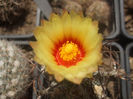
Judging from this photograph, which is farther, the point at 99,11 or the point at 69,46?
the point at 99,11

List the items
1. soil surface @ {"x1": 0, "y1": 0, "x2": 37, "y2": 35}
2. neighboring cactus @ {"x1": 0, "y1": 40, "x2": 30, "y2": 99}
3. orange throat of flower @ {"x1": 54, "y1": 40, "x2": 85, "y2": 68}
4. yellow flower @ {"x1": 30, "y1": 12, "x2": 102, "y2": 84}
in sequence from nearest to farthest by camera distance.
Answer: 1. yellow flower @ {"x1": 30, "y1": 12, "x2": 102, "y2": 84}
2. orange throat of flower @ {"x1": 54, "y1": 40, "x2": 85, "y2": 68}
3. neighboring cactus @ {"x1": 0, "y1": 40, "x2": 30, "y2": 99}
4. soil surface @ {"x1": 0, "y1": 0, "x2": 37, "y2": 35}

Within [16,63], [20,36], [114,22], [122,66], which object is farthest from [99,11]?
[16,63]

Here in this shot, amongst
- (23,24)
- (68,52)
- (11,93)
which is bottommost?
(11,93)

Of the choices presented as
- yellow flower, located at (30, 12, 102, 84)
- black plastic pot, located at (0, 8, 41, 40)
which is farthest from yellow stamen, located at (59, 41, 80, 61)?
black plastic pot, located at (0, 8, 41, 40)

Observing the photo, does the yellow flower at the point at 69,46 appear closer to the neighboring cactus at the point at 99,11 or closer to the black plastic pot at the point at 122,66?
the black plastic pot at the point at 122,66

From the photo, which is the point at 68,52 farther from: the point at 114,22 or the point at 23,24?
the point at 23,24

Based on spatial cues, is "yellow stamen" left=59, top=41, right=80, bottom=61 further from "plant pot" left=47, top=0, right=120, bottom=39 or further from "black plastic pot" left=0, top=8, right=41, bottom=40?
"black plastic pot" left=0, top=8, right=41, bottom=40

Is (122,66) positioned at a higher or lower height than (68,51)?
lower

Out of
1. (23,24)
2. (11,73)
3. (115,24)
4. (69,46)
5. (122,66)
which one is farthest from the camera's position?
(23,24)
